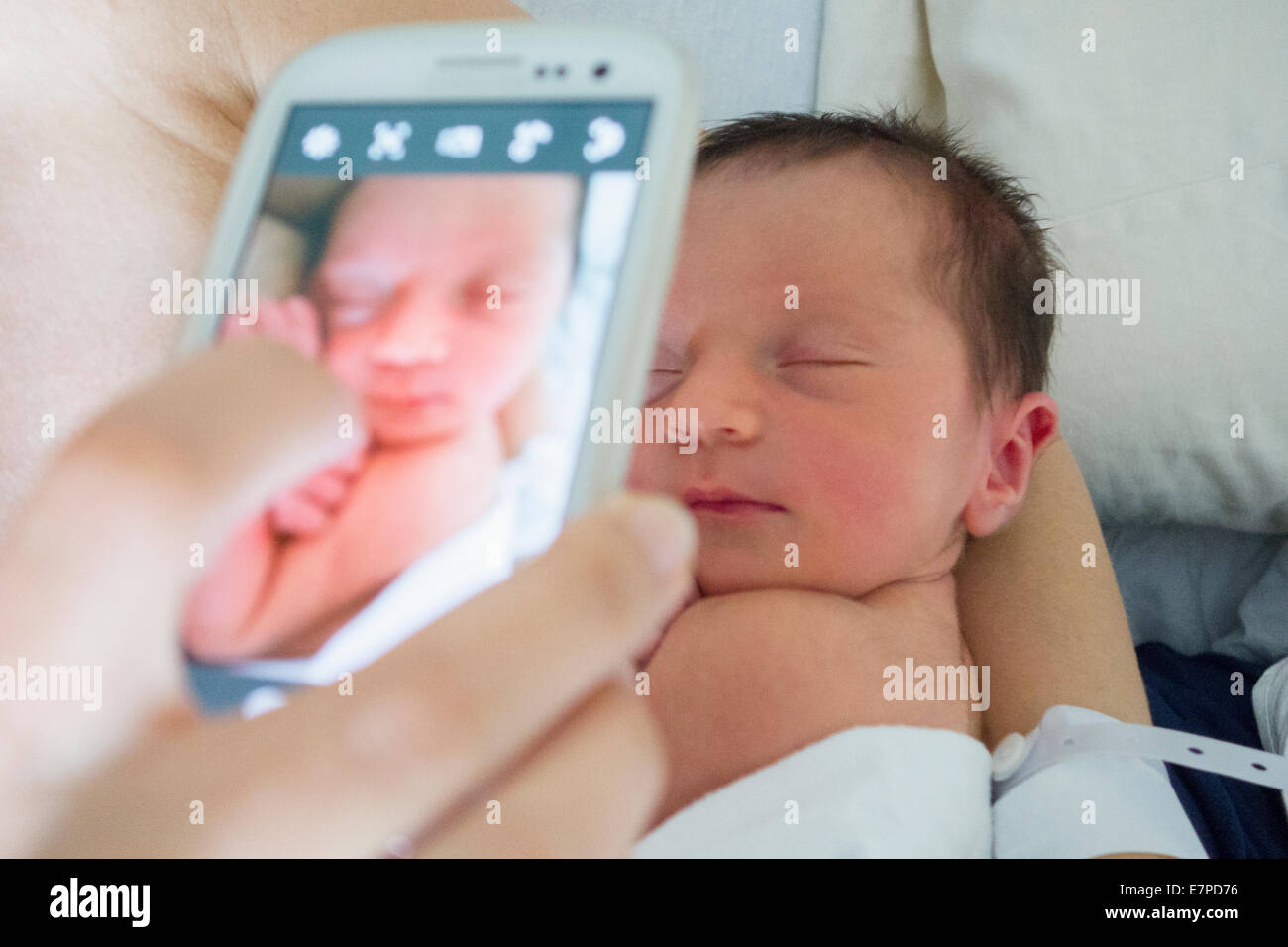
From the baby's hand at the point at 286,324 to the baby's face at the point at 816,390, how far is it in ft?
1.28

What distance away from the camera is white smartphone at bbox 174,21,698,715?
0.41m

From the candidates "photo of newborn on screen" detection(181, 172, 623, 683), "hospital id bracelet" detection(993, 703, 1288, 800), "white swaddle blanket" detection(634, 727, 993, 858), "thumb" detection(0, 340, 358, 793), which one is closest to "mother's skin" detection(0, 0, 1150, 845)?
"hospital id bracelet" detection(993, 703, 1288, 800)

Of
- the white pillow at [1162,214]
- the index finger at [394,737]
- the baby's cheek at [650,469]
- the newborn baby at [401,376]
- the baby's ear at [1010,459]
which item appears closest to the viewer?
the index finger at [394,737]

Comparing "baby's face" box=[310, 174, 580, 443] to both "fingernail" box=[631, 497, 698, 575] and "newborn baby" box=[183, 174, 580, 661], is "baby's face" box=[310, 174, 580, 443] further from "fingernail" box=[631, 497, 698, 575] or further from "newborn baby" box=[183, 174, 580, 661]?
"fingernail" box=[631, 497, 698, 575]

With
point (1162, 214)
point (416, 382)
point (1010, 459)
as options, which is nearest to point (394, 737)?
point (416, 382)

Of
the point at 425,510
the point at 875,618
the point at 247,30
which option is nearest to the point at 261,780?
the point at 425,510

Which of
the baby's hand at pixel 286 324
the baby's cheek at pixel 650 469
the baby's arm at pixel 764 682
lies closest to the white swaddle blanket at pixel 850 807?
the baby's arm at pixel 764 682

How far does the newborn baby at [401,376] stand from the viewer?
400mm

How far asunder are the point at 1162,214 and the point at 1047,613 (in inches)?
21.4

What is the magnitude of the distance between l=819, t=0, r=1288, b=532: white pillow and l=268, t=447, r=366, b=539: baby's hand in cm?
101

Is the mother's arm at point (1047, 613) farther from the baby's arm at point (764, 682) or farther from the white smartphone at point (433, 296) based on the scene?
the white smartphone at point (433, 296)

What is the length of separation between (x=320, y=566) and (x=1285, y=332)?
1116 millimetres

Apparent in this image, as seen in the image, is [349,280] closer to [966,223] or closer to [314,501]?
[314,501]

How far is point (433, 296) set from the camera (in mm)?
473
